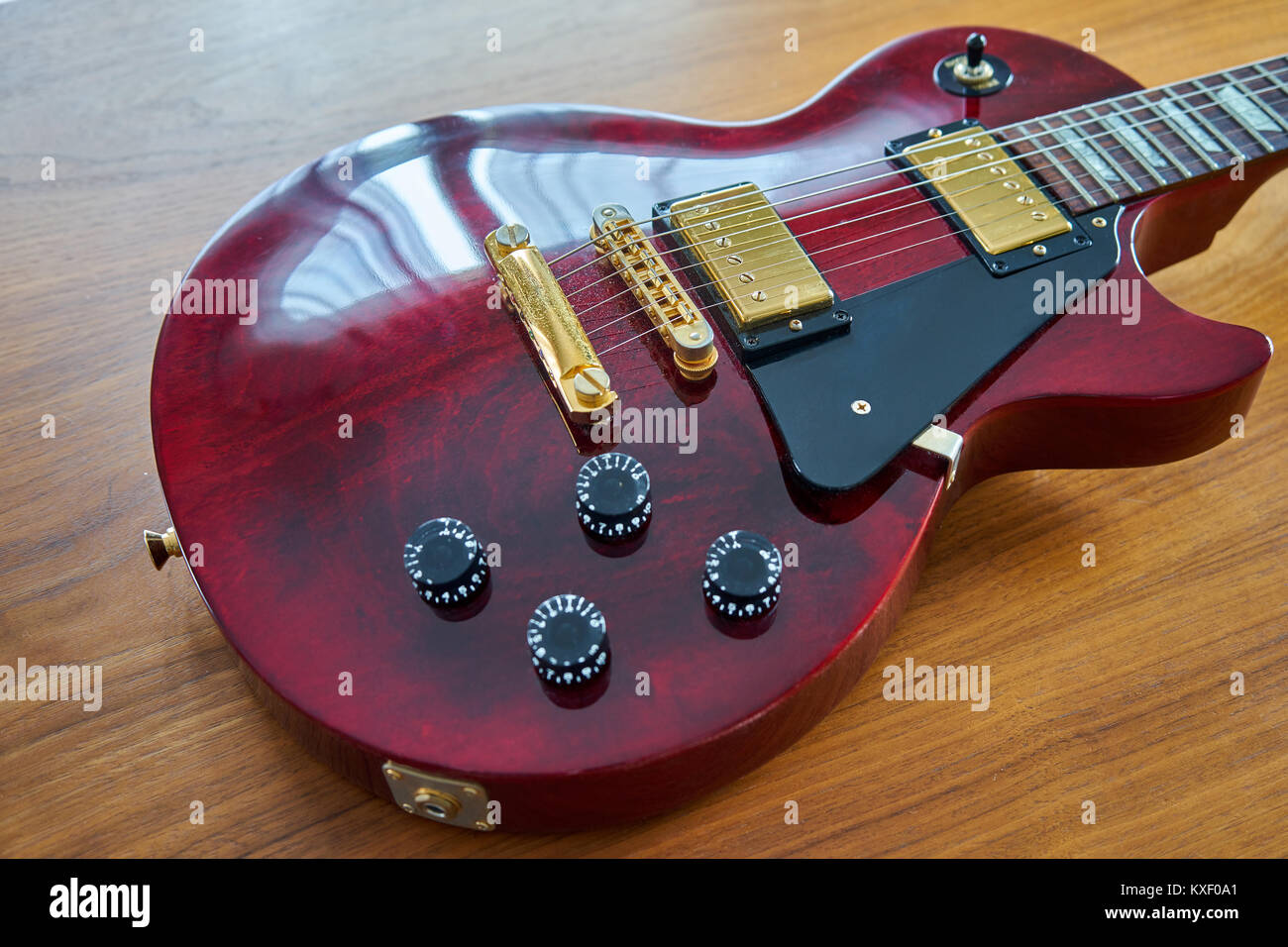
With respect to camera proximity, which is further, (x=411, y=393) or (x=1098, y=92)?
(x=1098, y=92)

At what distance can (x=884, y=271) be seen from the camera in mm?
1000

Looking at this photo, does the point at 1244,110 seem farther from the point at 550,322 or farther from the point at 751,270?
the point at 550,322

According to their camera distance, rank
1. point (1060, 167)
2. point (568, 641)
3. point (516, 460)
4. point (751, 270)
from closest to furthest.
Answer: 1. point (568, 641)
2. point (516, 460)
3. point (751, 270)
4. point (1060, 167)

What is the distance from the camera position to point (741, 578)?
80 centimetres

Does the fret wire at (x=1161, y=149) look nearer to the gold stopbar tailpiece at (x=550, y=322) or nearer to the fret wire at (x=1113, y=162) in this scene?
the fret wire at (x=1113, y=162)

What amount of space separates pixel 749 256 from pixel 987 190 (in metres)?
0.26

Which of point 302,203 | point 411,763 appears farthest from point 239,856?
point 302,203

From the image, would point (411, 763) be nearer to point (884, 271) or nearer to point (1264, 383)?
point (884, 271)

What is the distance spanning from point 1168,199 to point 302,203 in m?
0.83

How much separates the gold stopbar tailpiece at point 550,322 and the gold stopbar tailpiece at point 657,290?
0.20 feet

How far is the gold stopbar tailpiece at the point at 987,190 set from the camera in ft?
3.35

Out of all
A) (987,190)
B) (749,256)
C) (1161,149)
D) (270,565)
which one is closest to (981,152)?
(987,190)

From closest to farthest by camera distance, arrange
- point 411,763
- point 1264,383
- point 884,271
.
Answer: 1. point 411,763
2. point 884,271
3. point 1264,383

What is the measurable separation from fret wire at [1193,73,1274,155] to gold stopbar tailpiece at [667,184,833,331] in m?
0.50
